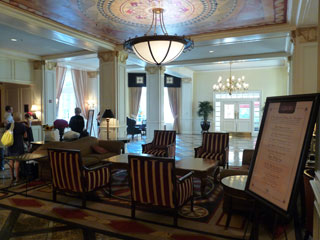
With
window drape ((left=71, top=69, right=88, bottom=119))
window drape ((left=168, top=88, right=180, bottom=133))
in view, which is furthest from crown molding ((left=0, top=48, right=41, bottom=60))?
window drape ((left=168, top=88, right=180, bottom=133))

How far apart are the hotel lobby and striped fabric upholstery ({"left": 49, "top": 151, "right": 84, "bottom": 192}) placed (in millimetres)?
305

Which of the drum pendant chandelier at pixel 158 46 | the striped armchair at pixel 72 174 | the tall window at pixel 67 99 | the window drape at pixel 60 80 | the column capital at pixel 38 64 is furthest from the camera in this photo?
the tall window at pixel 67 99

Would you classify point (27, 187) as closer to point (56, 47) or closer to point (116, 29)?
point (116, 29)

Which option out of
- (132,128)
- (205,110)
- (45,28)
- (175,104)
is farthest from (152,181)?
(175,104)

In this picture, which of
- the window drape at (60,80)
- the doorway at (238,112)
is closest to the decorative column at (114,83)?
the window drape at (60,80)

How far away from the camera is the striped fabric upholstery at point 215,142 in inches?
240

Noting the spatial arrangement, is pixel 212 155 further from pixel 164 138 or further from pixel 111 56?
pixel 111 56

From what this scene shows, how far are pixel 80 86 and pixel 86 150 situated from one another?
23.8ft

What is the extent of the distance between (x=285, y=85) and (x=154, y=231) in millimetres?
12280

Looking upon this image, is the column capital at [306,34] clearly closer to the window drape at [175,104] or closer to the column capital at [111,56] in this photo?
the column capital at [111,56]

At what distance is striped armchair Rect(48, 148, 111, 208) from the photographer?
12.4 feet

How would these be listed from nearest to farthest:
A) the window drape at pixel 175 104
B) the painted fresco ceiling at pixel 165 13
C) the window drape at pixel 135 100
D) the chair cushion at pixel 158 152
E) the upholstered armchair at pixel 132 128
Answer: the painted fresco ceiling at pixel 165 13 < the chair cushion at pixel 158 152 < the upholstered armchair at pixel 132 128 < the window drape at pixel 135 100 < the window drape at pixel 175 104

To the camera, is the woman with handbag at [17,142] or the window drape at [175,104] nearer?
the woman with handbag at [17,142]

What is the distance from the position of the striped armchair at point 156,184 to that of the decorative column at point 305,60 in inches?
161
